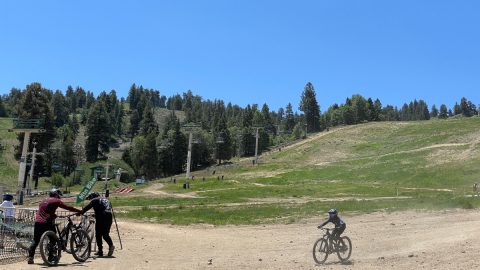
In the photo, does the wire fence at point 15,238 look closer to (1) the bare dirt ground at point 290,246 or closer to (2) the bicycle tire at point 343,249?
(1) the bare dirt ground at point 290,246

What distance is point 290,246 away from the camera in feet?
64.1

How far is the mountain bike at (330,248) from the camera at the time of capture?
1538cm

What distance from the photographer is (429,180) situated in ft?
219

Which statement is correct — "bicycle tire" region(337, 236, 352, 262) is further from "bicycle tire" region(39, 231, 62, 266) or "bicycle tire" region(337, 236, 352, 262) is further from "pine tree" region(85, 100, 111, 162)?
"pine tree" region(85, 100, 111, 162)

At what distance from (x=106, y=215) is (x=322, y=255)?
6.98 m

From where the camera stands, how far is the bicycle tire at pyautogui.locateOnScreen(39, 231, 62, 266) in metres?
13.8

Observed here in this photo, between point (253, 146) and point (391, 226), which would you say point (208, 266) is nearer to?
point (391, 226)

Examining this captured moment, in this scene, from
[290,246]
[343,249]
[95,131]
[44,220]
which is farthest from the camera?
[95,131]

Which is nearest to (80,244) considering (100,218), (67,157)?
(100,218)

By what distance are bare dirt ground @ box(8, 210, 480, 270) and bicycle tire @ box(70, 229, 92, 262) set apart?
0.86ft

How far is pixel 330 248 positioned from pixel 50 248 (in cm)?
835

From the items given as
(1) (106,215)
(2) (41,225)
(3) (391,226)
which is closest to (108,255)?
(1) (106,215)

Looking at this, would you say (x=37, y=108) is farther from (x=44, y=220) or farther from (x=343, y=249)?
(x=343, y=249)

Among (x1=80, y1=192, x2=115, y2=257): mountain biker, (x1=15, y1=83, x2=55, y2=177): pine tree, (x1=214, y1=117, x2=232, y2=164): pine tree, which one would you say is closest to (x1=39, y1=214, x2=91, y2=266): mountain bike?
(x1=80, y1=192, x2=115, y2=257): mountain biker
